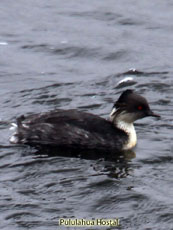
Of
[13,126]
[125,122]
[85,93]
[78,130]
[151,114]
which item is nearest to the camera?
[78,130]

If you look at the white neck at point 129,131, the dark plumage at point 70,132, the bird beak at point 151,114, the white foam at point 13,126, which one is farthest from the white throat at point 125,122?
the white foam at point 13,126

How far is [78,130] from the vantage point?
13703 mm

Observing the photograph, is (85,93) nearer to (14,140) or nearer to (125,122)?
(125,122)

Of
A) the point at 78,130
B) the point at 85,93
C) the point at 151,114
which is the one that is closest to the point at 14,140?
the point at 78,130

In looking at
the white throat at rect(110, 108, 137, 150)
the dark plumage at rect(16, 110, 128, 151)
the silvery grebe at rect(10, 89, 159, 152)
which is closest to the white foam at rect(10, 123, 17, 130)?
the silvery grebe at rect(10, 89, 159, 152)

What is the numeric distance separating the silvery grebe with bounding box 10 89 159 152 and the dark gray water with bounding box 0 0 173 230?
0.33m

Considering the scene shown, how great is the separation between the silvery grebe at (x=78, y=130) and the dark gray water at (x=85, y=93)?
333 mm

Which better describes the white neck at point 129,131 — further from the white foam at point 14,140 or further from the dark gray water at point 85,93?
the white foam at point 14,140

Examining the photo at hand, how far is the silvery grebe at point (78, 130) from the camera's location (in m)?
13.7

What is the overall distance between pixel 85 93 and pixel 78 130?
2.59 meters

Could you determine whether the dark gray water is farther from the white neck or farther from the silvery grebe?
the silvery grebe

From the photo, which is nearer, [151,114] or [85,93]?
[151,114]

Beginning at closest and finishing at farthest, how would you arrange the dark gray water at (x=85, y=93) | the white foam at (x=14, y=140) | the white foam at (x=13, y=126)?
the dark gray water at (x=85, y=93) → the white foam at (x=14, y=140) → the white foam at (x=13, y=126)

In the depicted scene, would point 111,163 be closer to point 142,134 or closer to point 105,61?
point 142,134
